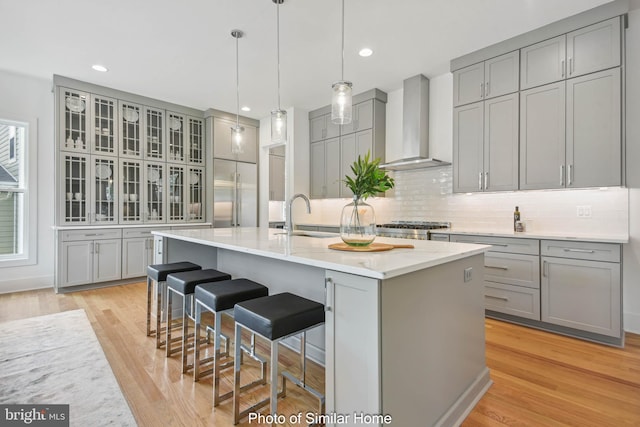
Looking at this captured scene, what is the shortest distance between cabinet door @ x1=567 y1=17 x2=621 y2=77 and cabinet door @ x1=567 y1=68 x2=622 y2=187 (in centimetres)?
8

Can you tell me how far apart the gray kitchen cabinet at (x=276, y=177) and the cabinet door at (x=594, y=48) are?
4571 millimetres

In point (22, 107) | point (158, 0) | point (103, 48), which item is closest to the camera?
point (158, 0)

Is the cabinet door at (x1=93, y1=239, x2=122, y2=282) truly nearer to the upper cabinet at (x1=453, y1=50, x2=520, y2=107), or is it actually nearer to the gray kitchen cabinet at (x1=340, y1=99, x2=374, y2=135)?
the gray kitchen cabinet at (x1=340, y1=99, x2=374, y2=135)

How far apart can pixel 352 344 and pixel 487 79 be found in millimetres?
3462

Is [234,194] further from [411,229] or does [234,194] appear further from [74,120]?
[411,229]

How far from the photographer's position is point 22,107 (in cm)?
432

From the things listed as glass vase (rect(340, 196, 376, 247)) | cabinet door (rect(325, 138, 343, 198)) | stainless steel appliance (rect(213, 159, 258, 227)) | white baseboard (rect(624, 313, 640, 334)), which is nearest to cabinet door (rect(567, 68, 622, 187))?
white baseboard (rect(624, 313, 640, 334))

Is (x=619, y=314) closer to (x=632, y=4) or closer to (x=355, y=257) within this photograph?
(x=355, y=257)

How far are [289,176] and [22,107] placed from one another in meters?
3.88

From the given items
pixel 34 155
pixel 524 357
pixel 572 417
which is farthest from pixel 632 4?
pixel 34 155

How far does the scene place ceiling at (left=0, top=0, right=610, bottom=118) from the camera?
110 inches

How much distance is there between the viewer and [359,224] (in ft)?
5.89

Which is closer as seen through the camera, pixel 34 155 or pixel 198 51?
pixel 198 51

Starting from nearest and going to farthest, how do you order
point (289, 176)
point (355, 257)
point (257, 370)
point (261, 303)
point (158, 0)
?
point (355, 257) → point (261, 303) → point (257, 370) → point (158, 0) → point (289, 176)
